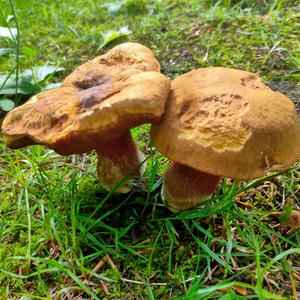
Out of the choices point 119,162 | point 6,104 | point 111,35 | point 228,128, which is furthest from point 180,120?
point 111,35

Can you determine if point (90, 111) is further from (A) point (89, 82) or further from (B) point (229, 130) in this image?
(B) point (229, 130)

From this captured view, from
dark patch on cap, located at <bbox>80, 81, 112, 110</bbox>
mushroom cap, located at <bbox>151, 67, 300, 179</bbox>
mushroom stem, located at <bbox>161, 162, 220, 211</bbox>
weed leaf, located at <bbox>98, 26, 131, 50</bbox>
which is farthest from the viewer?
weed leaf, located at <bbox>98, 26, 131, 50</bbox>

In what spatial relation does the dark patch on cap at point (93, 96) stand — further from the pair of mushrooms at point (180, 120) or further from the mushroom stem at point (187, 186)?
the mushroom stem at point (187, 186)

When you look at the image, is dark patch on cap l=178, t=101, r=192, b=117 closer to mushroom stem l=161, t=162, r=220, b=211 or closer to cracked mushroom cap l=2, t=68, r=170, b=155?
cracked mushroom cap l=2, t=68, r=170, b=155

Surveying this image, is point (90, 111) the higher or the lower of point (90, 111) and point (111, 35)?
the higher

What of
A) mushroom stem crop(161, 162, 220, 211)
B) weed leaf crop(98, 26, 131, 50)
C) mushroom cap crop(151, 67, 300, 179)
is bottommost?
weed leaf crop(98, 26, 131, 50)

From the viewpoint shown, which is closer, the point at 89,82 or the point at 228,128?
the point at 228,128

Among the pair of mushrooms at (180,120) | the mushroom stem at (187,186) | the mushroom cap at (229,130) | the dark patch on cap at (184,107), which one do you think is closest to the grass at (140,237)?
the mushroom stem at (187,186)

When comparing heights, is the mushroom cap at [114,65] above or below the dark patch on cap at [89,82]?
above

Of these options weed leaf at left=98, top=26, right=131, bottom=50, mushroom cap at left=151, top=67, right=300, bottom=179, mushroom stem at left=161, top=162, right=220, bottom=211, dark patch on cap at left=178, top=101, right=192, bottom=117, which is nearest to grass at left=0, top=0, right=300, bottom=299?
mushroom stem at left=161, top=162, right=220, bottom=211
